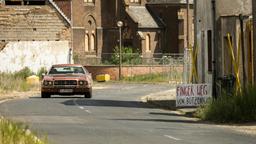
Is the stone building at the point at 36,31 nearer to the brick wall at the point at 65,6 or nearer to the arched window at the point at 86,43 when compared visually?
the brick wall at the point at 65,6

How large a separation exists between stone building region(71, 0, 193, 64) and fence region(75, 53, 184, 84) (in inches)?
155

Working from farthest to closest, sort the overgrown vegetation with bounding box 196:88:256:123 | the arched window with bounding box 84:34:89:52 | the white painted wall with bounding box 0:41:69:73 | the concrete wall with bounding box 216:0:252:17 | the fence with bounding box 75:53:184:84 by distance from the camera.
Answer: the arched window with bounding box 84:34:89:52, the fence with bounding box 75:53:184:84, the white painted wall with bounding box 0:41:69:73, the concrete wall with bounding box 216:0:252:17, the overgrown vegetation with bounding box 196:88:256:123

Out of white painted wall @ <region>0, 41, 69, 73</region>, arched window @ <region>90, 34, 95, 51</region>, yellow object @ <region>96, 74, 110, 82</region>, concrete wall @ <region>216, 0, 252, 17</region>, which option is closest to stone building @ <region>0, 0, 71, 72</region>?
white painted wall @ <region>0, 41, 69, 73</region>

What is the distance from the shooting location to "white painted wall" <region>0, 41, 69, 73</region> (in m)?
70.6

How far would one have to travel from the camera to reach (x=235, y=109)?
24297 mm

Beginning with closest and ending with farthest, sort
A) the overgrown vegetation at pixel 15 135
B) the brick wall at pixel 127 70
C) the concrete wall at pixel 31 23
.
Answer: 1. the overgrown vegetation at pixel 15 135
2. the concrete wall at pixel 31 23
3. the brick wall at pixel 127 70

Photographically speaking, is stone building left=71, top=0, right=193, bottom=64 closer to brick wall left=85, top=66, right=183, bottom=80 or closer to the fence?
the fence

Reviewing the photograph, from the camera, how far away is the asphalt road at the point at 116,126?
17.7 metres

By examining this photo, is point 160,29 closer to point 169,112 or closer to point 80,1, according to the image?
point 80,1

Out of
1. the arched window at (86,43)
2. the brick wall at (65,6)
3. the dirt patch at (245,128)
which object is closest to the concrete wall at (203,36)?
the dirt patch at (245,128)

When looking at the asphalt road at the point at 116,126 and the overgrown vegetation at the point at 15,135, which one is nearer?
the overgrown vegetation at the point at 15,135

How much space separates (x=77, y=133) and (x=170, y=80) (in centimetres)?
5051

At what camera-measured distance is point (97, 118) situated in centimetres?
2497

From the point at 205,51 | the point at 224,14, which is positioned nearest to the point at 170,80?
the point at 205,51
